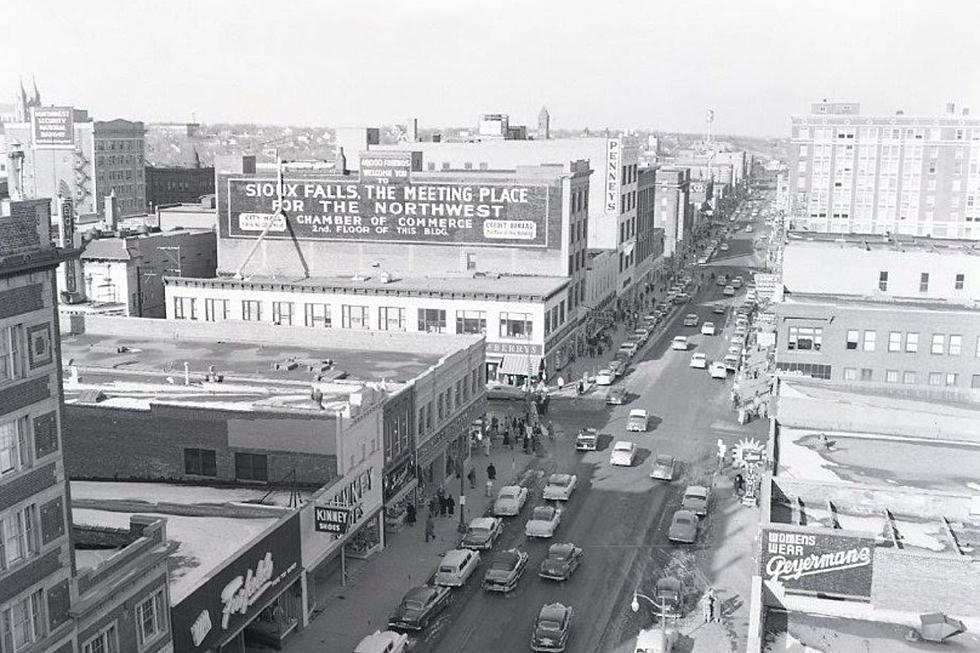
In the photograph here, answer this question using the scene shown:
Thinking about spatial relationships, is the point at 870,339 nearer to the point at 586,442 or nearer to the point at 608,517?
the point at 586,442

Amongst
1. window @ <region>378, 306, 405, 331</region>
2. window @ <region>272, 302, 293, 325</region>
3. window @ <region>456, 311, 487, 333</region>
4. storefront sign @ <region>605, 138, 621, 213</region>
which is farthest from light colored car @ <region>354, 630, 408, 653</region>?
storefront sign @ <region>605, 138, 621, 213</region>

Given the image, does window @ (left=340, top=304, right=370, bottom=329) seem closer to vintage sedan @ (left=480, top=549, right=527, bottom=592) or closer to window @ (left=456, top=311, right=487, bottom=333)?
window @ (left=456, top=311, right=487, bottom=333)

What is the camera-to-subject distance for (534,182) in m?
82.8

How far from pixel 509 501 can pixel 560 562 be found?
8161mm

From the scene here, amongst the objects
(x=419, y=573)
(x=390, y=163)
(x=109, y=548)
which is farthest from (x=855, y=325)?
(x=109, y=548)

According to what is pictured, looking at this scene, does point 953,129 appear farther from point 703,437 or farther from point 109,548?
point 109,548

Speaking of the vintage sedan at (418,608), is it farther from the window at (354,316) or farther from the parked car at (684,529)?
the window at (354,316)

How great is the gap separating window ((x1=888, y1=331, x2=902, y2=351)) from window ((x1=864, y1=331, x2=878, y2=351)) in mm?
806

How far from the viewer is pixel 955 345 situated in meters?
61.9

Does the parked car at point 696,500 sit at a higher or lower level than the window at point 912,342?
lower

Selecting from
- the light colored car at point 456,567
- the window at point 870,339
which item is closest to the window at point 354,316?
the window at point 870,339

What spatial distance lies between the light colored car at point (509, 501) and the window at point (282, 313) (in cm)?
3189

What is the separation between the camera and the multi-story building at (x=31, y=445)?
24828mm

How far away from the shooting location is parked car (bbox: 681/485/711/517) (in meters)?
51.8
